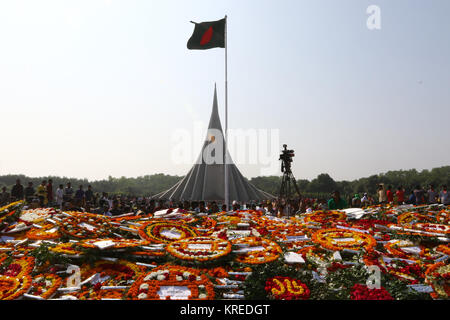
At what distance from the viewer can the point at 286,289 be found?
425 cm

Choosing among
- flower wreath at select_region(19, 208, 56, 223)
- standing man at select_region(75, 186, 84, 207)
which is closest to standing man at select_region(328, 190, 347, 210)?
flower wreath at select_region(19, 208, 56, 223)

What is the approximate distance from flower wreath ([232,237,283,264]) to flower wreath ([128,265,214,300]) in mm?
926

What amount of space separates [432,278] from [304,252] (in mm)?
1852

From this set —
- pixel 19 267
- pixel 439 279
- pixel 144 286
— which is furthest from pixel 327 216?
pixel 19 267

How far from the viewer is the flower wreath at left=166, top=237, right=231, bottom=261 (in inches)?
197

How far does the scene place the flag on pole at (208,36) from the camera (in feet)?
46.2

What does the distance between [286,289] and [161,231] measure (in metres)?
3.18

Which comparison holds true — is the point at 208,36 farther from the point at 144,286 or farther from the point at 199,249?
the point at 144,286

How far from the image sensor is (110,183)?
86.6m

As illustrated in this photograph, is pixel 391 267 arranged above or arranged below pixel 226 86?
below

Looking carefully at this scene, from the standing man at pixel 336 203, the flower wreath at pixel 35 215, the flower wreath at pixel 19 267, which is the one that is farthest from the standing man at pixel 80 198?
the standing man at pixel 336 203
